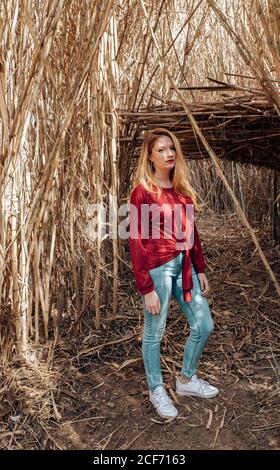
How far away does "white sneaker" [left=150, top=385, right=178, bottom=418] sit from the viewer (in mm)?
1698

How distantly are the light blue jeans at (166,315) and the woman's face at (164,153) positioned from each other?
29 centimetres

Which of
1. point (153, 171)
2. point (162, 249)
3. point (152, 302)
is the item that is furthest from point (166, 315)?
point (153, 171)

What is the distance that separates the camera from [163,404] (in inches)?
66.9

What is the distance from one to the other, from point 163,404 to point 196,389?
16 centimetres

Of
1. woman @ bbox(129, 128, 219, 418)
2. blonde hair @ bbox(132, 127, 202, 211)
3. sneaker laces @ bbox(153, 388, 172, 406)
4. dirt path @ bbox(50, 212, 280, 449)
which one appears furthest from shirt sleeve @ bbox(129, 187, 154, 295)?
dirt path @ bbox(50, 212, 280, 449)

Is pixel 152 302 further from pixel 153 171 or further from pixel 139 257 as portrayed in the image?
pixel 153 171

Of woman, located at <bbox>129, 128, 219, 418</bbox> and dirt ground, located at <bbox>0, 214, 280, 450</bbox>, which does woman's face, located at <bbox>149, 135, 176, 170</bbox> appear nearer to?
woman, located at <bbox>129, 128, 219, 418</bbox>

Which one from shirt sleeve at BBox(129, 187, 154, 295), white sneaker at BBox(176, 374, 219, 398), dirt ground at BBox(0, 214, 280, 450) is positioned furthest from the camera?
white sneaker at BBox(176, 374, 219, 398)

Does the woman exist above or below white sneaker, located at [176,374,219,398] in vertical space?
above

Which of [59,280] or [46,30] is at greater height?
[46,30]
